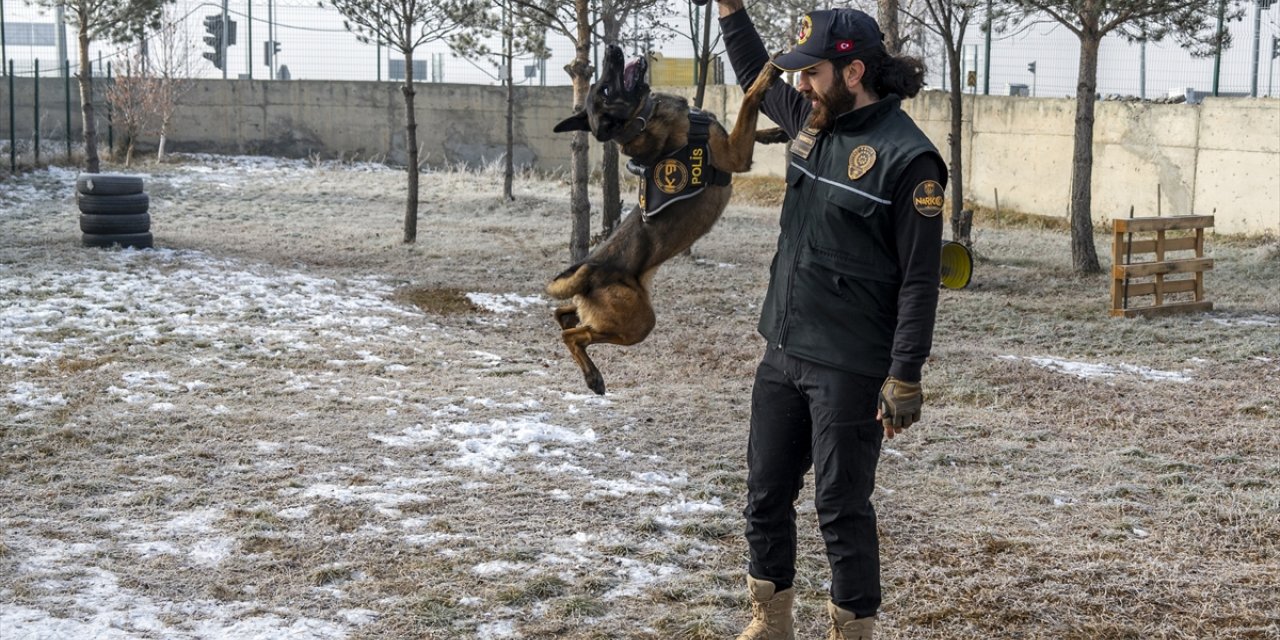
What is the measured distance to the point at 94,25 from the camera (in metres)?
17.1

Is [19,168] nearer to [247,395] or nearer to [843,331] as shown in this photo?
[247,395]

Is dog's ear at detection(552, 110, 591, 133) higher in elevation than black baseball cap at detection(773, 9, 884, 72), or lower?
lower

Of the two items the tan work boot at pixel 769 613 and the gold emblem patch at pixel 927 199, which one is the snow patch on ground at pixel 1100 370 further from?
the gold emblem patch at pixel 927 199

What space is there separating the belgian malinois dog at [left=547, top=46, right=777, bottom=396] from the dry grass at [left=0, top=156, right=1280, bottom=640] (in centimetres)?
114

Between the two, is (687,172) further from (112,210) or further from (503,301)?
(112,210)

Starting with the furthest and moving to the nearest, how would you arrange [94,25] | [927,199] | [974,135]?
1. [974,135]
2. [94,25]
3. [927,199]

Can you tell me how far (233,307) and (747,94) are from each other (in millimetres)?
7758

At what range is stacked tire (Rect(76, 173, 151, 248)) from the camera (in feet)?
40.5

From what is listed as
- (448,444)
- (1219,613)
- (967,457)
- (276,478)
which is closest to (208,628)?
(276,478)

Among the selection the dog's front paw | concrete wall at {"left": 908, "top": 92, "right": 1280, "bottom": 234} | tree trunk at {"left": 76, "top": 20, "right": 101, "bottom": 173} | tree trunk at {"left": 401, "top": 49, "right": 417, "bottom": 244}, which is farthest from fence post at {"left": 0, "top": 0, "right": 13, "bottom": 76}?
the dog's front paw

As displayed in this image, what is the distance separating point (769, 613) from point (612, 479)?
89.3 inches

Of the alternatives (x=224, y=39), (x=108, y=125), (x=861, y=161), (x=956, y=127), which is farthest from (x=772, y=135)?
(x=224, y=39)

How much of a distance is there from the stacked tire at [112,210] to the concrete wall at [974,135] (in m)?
13.7

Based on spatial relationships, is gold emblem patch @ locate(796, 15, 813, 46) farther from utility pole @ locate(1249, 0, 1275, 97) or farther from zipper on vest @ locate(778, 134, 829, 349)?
utility pole @ locate(1249, 0, 1275, 97)
